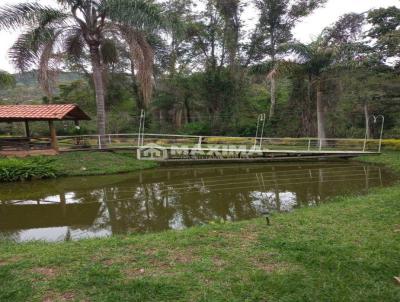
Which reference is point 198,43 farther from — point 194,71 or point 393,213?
point 393,213

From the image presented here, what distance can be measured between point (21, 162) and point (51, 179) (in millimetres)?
1391

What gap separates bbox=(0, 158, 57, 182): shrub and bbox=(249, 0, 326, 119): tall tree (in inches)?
656

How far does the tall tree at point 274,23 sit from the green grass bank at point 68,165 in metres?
13.8

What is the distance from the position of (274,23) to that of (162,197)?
19.8 metres

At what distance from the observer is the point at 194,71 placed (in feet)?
81.8

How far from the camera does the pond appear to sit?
646 cm

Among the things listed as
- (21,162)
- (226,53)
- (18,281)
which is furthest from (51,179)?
(226,53)

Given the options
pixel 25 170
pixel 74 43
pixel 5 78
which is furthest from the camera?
pixel 5 78

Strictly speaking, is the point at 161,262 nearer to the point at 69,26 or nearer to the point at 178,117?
the point at 69,26

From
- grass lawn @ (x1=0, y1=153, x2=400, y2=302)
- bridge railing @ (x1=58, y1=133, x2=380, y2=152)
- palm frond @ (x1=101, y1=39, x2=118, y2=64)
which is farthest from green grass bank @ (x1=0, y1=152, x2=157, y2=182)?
grass lawn @ (x1=0, y1=153, x2=400, y2=302)

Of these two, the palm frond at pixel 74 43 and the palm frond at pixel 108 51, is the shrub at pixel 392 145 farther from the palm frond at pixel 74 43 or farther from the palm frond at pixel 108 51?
the palm frond at pixel 74 43

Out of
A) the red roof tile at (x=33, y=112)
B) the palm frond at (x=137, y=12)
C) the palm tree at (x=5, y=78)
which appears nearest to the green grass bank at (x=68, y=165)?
the red roof tile at (x=33, y=112)

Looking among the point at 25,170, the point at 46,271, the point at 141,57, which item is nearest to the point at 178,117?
the point at 141,57

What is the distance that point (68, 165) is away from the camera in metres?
12.6
